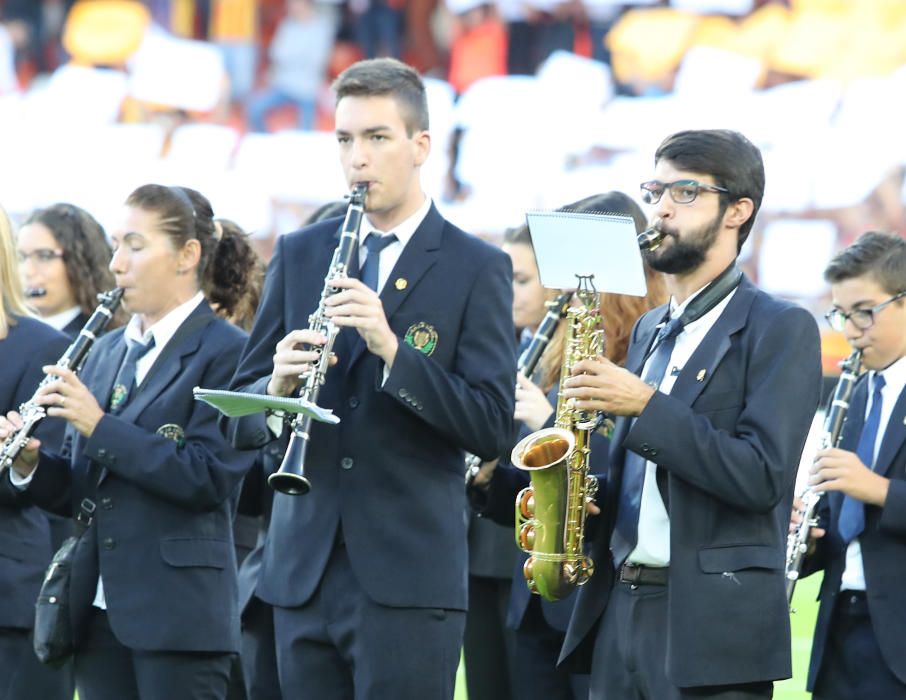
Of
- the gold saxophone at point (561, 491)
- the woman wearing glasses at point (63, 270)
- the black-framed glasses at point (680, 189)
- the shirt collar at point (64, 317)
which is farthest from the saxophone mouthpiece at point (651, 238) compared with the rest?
the shirt collar at point (64, 317)

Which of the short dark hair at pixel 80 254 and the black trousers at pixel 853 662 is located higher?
the short dark hair at pixel 80 254

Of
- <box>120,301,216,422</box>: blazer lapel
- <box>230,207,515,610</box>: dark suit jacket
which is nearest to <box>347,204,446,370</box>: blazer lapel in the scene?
<box>230,207,515,610</box>: dark suit jacket

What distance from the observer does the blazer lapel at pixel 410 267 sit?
14.4 feet

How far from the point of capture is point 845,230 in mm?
13633

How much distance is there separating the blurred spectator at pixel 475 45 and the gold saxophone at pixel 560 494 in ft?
37.5

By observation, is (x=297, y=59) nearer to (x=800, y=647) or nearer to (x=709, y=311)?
(x=800, y=647)

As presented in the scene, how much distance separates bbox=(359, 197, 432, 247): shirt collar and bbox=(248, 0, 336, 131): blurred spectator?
39.7ft

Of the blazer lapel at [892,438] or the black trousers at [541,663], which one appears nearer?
the blazer lapel at [892,438]

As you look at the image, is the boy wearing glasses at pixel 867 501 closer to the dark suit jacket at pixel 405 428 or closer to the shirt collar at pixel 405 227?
the dark suit jacket at pixel 405 428

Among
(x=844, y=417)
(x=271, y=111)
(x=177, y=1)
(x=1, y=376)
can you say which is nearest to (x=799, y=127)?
(x=271, y=111)

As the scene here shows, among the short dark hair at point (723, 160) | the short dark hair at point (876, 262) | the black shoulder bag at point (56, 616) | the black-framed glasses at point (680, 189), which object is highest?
the short dark hair at point (876, 262)

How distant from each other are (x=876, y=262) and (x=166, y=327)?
2.54m

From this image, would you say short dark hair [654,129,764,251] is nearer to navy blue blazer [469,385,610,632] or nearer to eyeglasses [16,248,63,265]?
navy blue blazer [469,385,610,632]

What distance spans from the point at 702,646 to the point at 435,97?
1211 centimetres
